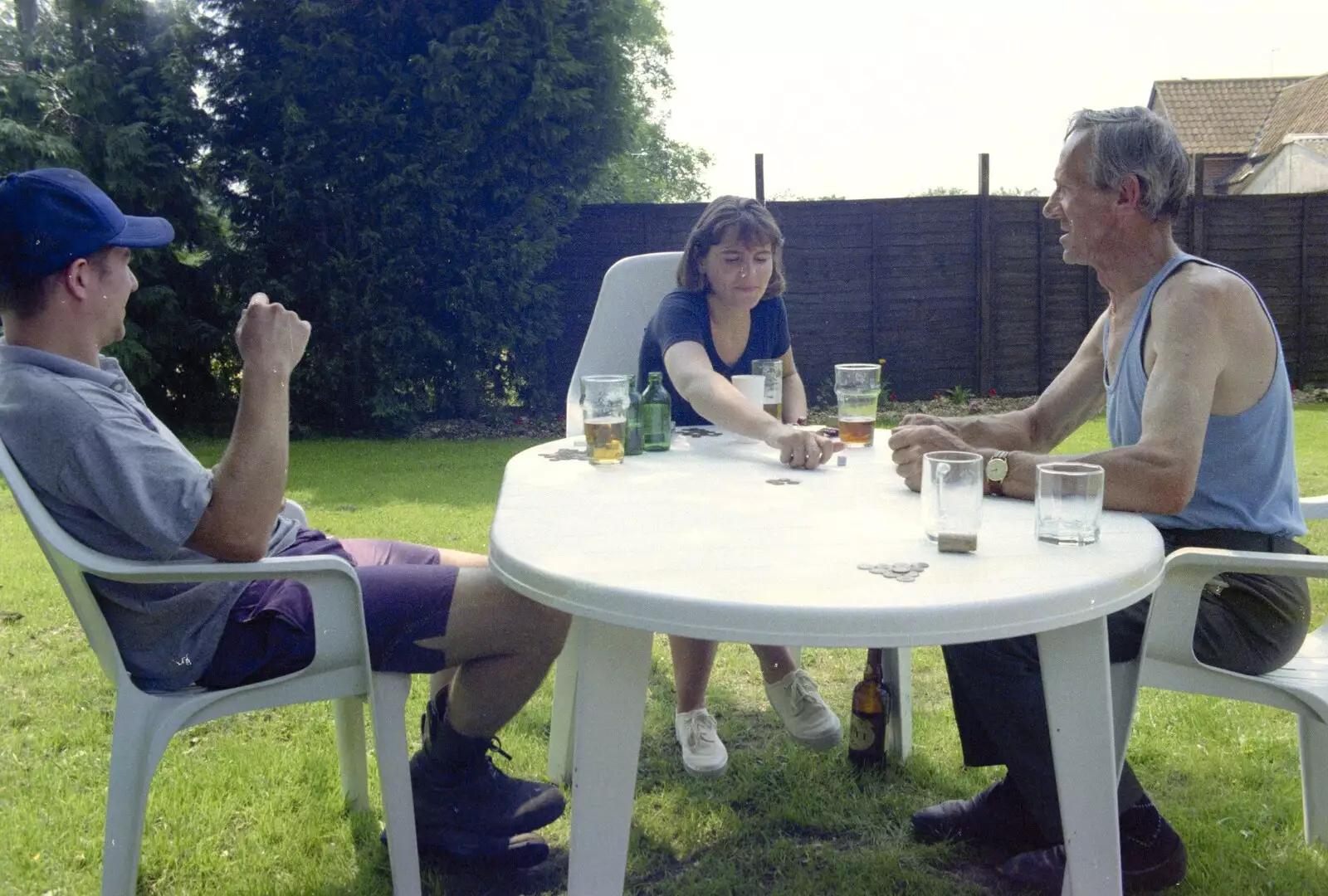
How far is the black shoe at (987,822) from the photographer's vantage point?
2.23 meters

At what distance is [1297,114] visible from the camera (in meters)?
19.6

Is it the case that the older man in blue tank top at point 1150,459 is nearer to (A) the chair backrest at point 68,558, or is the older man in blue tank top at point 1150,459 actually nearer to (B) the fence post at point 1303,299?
(A) the chair backrest at point 68,558

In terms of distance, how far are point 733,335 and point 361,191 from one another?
241 inches

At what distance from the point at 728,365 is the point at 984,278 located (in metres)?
7.31

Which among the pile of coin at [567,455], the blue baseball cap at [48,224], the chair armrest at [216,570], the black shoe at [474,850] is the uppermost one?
the blue baseball cap at [48,224]

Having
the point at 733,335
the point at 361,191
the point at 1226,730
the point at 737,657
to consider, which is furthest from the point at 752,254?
the point at 361,191

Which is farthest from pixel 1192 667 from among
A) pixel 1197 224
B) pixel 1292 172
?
pixel 1292 172

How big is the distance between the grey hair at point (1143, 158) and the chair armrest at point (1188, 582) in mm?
708

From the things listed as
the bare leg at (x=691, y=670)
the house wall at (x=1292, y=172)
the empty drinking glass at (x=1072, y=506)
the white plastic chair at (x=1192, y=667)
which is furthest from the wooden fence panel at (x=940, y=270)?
the empty drinking glass at (x=1072, y=506)

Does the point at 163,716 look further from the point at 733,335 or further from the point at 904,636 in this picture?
the point at 733,335

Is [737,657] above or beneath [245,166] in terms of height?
beneath

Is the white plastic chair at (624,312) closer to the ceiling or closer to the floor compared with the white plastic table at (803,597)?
closer to the ceiling

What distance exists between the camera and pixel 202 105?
8.68m

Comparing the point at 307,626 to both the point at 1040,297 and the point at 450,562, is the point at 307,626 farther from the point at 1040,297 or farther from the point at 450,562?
the point at 1040,297
